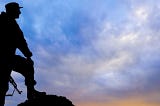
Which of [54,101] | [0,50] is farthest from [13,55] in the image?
[54,101]

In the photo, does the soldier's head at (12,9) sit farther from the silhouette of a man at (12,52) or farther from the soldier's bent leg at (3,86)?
the soldier's bent leg at (3,86)

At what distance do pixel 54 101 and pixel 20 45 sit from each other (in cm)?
334

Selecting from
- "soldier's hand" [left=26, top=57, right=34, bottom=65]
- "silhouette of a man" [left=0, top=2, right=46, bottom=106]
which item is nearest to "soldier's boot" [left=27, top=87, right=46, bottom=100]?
"silhouette of a man" [left=0, top=2, right=46, bottom=106]

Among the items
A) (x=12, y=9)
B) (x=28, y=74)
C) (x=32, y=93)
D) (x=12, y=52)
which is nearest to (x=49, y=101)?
(x=32, y=93)

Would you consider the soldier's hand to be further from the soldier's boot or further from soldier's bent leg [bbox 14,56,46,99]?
the soldier's boot

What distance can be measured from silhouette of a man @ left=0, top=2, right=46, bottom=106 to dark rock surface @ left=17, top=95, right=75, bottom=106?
0.96 metres

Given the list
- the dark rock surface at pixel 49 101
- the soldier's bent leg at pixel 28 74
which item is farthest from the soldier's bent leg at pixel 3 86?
the soldier's bent leg at pixel 28 74

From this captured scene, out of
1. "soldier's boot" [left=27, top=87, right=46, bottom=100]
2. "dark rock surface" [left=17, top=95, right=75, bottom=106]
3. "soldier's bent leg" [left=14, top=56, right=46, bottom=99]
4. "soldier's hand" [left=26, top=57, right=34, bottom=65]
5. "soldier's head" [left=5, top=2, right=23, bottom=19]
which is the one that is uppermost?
"soldier's head" [left=5, top=2, right=23, bottom=19]

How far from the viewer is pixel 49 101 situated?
46.9ft

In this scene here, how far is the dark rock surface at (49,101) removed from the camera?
14227 mm

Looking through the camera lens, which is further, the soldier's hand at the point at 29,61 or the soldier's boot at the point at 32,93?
the soldier's hand at the point at 29,61

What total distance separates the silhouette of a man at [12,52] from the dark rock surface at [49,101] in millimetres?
963

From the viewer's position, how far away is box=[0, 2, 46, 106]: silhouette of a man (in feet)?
47.4

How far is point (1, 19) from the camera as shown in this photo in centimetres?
1439
